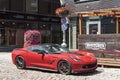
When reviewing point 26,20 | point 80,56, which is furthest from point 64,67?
point 26,20

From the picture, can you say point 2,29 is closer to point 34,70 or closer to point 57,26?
point 57,26

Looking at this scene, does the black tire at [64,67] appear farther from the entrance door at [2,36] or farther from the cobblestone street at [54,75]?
the entrance door at [2,36]

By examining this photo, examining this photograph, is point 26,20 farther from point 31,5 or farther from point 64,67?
point 64,67

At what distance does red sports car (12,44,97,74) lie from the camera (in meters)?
12.1

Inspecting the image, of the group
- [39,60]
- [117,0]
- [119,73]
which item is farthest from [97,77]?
[117,0]

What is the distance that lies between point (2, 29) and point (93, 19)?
715 inches

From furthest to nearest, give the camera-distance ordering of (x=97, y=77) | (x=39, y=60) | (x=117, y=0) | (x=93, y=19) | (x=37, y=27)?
(x=37, y=27)
(x=93, y=19)
(x=117, y=0)
(x=39, y=60)
(x=97, y=77)

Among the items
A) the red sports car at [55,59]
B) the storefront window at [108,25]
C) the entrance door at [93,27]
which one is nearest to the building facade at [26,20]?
the entrance door at [93,27]

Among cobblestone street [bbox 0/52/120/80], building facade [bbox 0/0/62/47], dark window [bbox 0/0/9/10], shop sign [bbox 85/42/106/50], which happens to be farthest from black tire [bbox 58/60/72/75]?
dark window [bbox 0/0/9/10]

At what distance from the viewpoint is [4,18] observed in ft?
121

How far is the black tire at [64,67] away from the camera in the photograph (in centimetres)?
1214

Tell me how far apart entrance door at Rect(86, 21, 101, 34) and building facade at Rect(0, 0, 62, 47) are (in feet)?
55.8

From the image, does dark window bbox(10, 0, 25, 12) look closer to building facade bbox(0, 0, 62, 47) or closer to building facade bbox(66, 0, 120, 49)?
building facade bbox(0, 0, 62, 47)

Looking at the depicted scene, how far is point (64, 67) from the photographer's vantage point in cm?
1234
